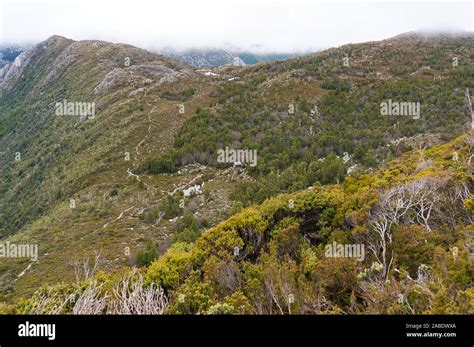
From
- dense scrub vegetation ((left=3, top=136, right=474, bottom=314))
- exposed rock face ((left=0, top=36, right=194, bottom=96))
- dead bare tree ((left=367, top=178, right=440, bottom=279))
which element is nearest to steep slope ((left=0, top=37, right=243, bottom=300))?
exposed rock face ((left=0, top=36, right=194, bottom=96))

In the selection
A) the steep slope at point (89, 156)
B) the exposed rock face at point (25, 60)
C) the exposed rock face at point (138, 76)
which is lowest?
the steep slope at point (89, 156)

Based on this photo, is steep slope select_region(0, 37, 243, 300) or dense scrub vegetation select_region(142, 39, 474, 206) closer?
steep slope select_region(0, 37, 243, 300)

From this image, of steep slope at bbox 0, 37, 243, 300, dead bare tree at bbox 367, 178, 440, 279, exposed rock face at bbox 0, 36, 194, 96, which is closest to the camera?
dead bare tree at bbox 367, 178, 440, 279

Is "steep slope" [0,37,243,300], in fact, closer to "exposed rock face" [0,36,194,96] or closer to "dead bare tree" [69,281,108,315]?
A: "exposed rock face" [0,36,194,96]

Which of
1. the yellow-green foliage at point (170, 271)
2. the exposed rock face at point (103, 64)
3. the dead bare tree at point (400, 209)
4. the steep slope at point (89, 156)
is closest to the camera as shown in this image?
the yellow-green foliage at point (170, 271)

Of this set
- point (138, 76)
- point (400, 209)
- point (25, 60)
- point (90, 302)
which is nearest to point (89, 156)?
point (138, 76)

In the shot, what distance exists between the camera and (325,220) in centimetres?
1385

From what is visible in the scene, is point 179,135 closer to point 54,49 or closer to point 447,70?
→ point 447,70

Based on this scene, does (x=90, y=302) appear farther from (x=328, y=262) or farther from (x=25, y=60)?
(x=25, y=60)

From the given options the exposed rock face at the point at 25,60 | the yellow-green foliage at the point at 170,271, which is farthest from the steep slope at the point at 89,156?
the exposed rock face at the point at 25,60

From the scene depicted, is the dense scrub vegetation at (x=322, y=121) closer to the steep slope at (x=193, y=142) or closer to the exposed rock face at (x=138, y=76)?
the steep slope at (x=193, y=142)

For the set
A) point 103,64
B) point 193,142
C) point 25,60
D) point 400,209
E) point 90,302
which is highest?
point 25,60
